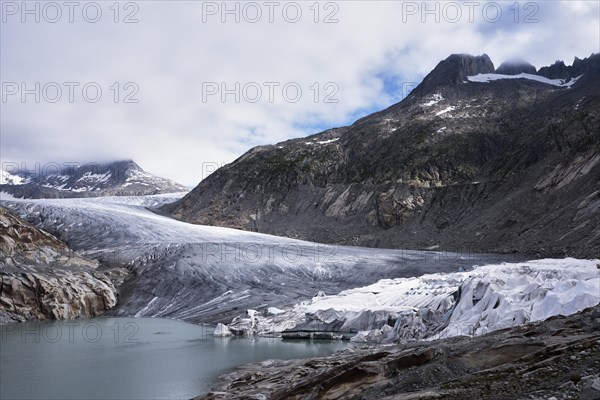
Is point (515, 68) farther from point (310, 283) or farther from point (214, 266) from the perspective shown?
point (214, 266)

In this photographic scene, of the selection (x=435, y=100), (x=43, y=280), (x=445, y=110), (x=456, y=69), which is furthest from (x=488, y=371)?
(x=456, y=69)

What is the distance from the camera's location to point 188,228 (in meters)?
51.5

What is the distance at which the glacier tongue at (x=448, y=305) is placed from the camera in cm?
Answer: 1571

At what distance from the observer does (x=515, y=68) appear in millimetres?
96562

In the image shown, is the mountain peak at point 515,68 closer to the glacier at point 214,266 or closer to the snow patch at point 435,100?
the snow patch at point 435,100

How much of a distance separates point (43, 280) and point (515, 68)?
91.9 metres

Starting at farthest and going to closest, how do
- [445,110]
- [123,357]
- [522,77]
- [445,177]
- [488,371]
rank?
[522,77] < [445,110] < [445,177] < [123,357] < [488,371]

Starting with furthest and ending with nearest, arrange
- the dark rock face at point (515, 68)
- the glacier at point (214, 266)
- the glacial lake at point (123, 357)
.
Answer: the dark rock face at point (515, 68) < the glacier at point (214, 266) < the glacial lake at point (123, 357)

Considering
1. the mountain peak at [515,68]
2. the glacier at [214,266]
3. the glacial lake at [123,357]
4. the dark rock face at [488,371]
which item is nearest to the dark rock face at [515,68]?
the mountain peak at [515,68]

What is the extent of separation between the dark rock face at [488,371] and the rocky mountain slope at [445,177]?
29220mm


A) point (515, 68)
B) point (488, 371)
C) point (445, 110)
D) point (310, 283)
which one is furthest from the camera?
Answer: point (515, 68)

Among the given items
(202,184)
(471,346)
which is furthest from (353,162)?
(471,346)

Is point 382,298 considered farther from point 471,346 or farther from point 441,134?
point 441,134


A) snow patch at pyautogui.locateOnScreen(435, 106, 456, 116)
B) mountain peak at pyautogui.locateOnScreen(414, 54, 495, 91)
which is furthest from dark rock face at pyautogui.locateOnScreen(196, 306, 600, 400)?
mountain peak at pyautogui.locateOnScreen(414, 54, 495, 91)
